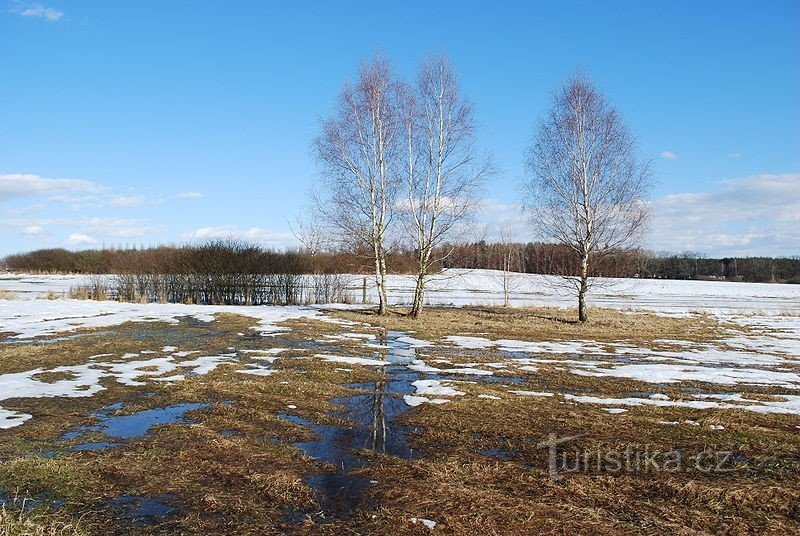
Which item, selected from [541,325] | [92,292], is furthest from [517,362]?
[92,292]

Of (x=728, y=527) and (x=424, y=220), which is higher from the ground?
(x=424, y=220)

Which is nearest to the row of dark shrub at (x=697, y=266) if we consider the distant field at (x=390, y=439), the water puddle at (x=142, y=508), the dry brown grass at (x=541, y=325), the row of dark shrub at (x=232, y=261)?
the row of dark shrub at (x=232, y=261)

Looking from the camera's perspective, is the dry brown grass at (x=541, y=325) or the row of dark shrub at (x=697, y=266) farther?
the row of dark shrub at (x=697, y=266)

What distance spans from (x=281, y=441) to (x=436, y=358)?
20.4 feet

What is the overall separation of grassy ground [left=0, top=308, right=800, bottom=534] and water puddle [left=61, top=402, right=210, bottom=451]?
6.0 inches

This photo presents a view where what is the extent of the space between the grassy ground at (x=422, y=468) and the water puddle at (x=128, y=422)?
0.50 feet

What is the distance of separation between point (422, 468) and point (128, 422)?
393cm

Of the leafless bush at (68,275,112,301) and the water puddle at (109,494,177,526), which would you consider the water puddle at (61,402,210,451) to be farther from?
the leafless bush at (68,275,112,301)

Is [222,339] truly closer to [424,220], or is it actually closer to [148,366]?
[148,366]

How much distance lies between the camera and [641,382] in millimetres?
9266

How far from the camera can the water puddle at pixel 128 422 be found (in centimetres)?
580

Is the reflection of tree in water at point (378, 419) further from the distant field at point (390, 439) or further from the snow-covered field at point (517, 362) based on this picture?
the snow-covered field at point (517, 362)

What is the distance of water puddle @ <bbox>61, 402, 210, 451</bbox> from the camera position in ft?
19.0

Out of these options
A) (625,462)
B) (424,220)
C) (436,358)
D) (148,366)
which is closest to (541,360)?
(436,358)
